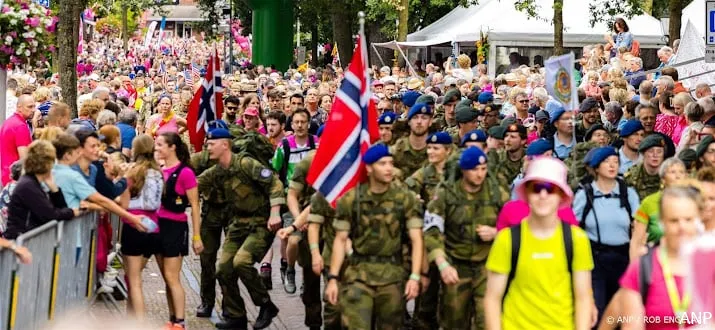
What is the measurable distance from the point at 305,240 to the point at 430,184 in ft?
4.80

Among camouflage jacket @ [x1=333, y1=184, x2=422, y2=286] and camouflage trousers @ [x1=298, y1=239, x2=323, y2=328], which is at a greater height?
camouflage jacket @ [x1=333, y1=184, x2=422, y2=286]

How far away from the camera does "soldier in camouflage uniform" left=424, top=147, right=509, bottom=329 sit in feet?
34.9

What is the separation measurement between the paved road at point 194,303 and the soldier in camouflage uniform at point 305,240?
2.23 feet

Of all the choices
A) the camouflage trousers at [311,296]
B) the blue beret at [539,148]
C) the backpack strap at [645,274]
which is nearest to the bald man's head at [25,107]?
the camouflage trousers at [311,296]

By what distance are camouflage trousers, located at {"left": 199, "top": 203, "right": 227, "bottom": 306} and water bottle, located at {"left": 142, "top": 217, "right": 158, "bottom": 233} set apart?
168 cm

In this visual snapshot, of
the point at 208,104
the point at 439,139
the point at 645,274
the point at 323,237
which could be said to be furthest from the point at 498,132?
the point at 645,274

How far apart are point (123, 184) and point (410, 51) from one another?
3299cm

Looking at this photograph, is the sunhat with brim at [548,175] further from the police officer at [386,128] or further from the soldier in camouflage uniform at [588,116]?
the soldier in camouflage uniform at [588,116]

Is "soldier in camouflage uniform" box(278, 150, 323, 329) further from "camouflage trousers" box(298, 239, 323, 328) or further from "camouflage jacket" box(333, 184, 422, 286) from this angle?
"camouflage jacket" box(333, 184, 422, 286)

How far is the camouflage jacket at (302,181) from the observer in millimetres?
12672

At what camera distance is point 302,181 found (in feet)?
42.0

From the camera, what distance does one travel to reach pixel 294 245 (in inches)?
522

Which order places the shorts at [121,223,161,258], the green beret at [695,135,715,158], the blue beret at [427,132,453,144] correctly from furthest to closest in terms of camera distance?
the shorts at [121,223,161,258] < the blue beret at [427,132,453,144] < the green beret at [695,135,715,158]

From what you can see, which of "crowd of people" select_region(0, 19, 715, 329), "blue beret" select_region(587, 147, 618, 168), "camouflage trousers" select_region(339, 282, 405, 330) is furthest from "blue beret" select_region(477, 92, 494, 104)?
"camouflage trousers" select_region(339, 282, 405, 330)
